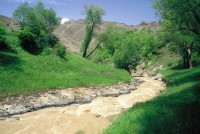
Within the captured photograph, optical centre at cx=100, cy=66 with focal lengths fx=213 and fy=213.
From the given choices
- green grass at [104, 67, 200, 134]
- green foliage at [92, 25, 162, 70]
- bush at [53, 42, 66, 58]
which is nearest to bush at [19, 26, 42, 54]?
bush at [53, 42, 66, 58]

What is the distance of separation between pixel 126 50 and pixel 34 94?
106 feet

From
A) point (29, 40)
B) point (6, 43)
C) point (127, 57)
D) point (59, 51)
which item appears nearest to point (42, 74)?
point (6, 43)

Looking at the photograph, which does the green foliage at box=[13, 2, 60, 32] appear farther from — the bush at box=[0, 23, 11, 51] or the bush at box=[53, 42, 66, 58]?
the bush at box=[0, 23, 11, 51]

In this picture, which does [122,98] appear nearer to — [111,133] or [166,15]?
[166,15]

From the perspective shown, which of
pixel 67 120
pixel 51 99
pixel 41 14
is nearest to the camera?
pixel 67 120

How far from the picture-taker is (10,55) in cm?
3409

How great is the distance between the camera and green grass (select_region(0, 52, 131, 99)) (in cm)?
2625

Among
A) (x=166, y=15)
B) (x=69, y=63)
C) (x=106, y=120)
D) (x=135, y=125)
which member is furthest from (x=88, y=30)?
(x=135, y=125)

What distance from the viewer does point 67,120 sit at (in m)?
18.7

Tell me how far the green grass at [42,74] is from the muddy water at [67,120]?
5883 millimetres

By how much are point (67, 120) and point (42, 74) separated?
46.6 ft

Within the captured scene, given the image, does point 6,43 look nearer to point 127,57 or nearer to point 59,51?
point 59,51

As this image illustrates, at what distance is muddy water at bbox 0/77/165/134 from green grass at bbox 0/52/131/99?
19.3ft

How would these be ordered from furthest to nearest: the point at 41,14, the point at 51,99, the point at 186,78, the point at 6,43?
the point at 41,14
the point at 6,43
the point at 186,78
the point at 51,99
